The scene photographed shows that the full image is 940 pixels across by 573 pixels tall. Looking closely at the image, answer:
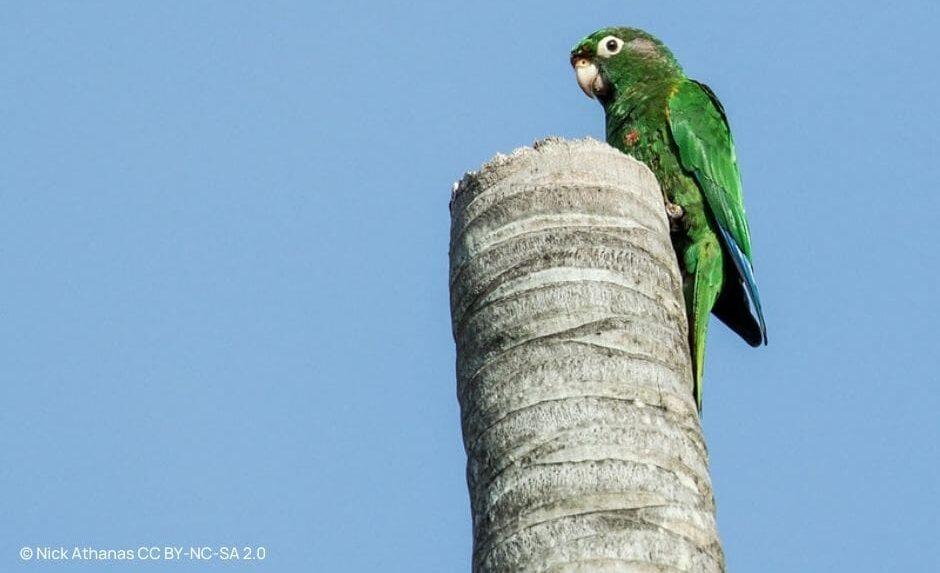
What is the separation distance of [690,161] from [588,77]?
1.29 meters

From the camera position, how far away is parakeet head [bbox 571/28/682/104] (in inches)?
276

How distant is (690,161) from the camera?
6.14 meters

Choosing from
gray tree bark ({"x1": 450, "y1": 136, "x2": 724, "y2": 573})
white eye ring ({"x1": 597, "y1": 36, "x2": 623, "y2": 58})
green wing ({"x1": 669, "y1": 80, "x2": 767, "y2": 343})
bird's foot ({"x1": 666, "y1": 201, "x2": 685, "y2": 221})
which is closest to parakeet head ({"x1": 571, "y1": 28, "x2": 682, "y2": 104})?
white eye ring ({"x1": 597, "y1": 36, "x2": 623, "y2": 58})

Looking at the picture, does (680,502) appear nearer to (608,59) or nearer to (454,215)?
(454,215)

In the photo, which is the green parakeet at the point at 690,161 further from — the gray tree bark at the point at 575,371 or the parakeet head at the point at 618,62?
the gray tree bark at the point at 575,371

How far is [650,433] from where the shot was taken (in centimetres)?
362

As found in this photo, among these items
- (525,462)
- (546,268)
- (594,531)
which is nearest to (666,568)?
(594,531)

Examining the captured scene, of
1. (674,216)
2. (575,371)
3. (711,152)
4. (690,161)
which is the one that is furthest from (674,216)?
(575,371)

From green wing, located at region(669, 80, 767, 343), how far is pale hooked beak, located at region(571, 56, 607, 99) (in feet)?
2.08

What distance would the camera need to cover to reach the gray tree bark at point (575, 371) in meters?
3.44

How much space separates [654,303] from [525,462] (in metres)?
0.71

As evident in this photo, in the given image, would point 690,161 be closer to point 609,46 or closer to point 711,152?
point 711,152

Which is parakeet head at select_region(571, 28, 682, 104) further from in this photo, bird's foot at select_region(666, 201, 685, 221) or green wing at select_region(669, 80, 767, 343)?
bird's foot at select_region(666, 201, 685, 221)

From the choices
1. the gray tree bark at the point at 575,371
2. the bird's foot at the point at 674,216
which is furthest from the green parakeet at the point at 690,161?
the gray tree bark at the point at 575,371
